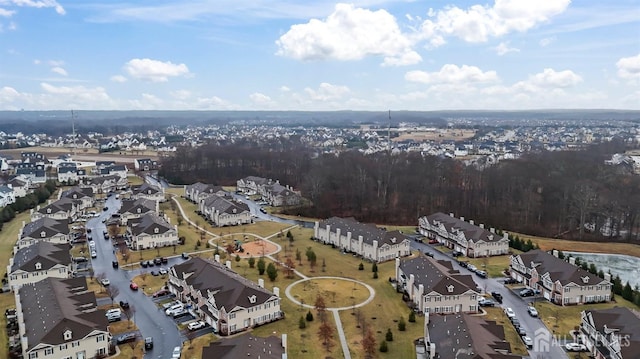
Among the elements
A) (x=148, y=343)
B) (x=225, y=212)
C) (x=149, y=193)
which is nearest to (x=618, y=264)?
(x=225, y=212)

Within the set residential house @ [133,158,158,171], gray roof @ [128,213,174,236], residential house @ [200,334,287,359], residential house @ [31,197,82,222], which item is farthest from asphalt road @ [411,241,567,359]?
residential house @ [133,158,158,171]

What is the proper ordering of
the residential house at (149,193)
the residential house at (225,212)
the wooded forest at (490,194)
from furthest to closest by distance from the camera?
1. the residential house at (149,193)
2. the wooded forest at (490,194)
3. the residential house at (225,212)

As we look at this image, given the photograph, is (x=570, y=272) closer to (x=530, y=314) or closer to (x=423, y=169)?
(x=530, y=314)

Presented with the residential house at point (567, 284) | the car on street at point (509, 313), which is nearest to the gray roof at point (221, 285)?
the car on street at point (509, 313)

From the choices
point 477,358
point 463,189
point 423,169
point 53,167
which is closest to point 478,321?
Result: point 477,358

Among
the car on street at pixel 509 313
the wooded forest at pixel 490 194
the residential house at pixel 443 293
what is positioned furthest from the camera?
the wooded forest at pixel 490 194

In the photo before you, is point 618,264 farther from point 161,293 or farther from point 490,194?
point 161,293

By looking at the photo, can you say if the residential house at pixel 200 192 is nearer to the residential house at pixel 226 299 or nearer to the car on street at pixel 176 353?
the residential house at pixel 226 299

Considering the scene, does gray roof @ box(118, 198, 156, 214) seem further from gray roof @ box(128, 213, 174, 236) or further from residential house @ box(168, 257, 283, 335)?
residential house @ box(168, 257, 283, 335)
